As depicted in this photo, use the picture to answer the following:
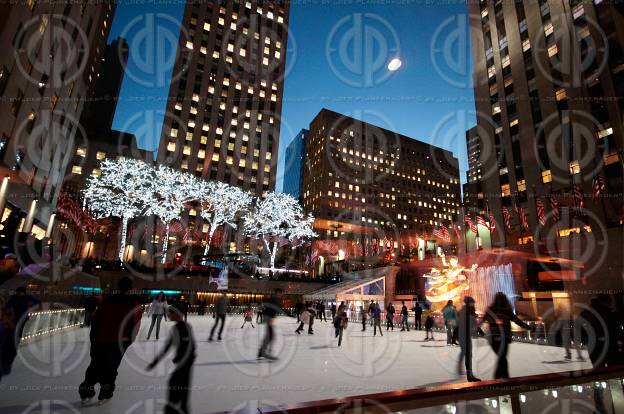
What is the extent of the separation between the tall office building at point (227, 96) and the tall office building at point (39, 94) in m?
33.3

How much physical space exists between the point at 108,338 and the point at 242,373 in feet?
10.8

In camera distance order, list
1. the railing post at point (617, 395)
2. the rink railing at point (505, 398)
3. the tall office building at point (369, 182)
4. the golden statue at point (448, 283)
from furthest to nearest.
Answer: the tall office building at point (369, 182) < the golden statue at point (448, 283) < the railing post at point (617, 395) < the rink railing at point (505, 398)

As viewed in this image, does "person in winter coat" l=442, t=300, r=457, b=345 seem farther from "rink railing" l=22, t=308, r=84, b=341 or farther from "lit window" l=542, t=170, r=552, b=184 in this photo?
"lit window" l=542, t=170, r=552, b=184

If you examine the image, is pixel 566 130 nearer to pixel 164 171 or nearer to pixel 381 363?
pixel 381 363

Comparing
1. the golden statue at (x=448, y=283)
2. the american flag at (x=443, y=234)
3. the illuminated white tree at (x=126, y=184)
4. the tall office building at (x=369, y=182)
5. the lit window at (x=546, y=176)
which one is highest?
the tall office building at (x=369, y=182)

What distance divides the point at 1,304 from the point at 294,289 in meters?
37.0

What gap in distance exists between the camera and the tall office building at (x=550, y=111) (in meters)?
29.3

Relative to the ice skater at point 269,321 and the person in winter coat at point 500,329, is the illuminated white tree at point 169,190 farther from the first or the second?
the person in winter coat at point 500,329

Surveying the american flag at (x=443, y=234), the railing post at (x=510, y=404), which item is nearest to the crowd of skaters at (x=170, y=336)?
the railing post at (x=510, y=404)

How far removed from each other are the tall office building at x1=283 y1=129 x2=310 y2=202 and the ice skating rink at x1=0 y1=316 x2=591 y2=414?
108m

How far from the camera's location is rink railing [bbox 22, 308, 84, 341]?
29.7ft

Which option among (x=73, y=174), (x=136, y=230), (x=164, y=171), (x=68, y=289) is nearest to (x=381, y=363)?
(x=68, y=289)

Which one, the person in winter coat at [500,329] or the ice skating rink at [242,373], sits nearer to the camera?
the ice skating rink at [242,373]

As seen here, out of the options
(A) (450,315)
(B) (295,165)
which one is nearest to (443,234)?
(A) (450,315)
